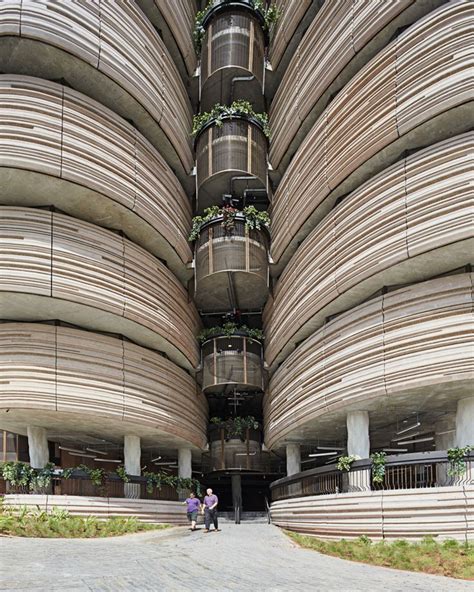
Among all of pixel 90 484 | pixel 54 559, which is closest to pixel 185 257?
pixel 90 484

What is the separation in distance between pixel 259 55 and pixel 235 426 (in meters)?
17.0

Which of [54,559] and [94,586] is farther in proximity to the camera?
[54,559]

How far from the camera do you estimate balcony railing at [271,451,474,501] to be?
18.1 m

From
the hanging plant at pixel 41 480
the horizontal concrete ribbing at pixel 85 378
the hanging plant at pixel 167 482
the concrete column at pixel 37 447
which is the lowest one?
the hanging plant at pixel 167 482

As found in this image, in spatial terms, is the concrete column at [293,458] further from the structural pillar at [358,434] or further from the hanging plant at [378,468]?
the hanging plant at [378,468]

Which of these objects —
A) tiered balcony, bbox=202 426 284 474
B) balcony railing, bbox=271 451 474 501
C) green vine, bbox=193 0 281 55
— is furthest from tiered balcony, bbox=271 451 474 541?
green vine, bbox=193 0 281 55

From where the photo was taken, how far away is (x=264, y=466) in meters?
32.6

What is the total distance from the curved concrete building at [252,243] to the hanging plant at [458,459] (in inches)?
5.0

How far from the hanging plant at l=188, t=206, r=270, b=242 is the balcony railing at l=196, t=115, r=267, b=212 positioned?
4.79 ft

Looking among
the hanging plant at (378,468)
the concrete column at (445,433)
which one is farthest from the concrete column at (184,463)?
the hanging plant at (378,468)

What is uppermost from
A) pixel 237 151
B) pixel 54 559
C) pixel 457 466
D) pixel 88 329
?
pixel 237 151

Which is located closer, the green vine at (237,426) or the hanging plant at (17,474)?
the hanging plant at (17,474)

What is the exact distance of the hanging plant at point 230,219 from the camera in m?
29.5

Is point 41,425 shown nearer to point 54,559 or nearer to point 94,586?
point 54,559
